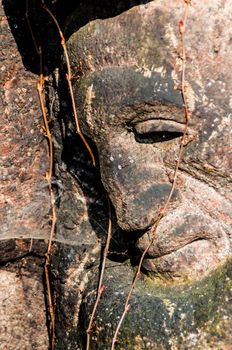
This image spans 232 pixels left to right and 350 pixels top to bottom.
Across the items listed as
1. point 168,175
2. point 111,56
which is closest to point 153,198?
point 168,175

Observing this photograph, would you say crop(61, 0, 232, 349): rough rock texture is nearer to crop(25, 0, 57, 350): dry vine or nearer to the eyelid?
the eyelid

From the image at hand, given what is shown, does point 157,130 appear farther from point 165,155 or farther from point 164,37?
point 164,37

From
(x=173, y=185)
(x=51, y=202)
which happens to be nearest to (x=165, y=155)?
(x=173, y=185)

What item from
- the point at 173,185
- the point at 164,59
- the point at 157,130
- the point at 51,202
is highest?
the point at 164,59

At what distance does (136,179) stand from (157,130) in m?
0.16

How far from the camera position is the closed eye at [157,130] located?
2195 mm

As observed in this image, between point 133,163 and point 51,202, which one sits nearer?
point 133,163

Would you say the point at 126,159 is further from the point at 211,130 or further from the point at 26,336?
the point at 26,336

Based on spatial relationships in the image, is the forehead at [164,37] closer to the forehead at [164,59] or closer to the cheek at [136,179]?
the forehead at [164,59]

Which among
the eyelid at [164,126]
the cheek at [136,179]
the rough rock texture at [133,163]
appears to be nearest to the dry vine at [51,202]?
the rough rock texture at [133,163]

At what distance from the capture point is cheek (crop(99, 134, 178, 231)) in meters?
2.25

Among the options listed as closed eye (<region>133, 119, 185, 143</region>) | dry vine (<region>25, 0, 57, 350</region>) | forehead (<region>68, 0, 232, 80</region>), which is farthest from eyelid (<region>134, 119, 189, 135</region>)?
dry vine (<region>25, 0, 57, 350</region>)

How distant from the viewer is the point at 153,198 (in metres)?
2.25

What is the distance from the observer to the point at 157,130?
2.20 meters
